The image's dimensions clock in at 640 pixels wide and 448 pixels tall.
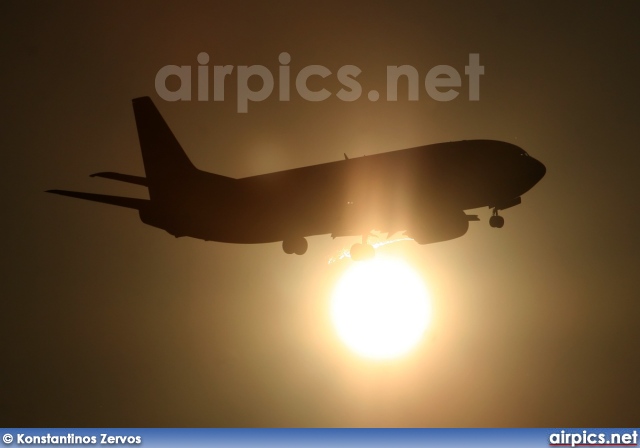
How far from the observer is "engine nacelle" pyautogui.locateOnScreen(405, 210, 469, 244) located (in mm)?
71812

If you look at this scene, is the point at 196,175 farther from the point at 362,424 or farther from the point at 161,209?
the point at 362,424

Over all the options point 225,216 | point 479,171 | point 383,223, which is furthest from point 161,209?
point 479,171

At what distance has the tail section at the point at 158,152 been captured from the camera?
7681cm

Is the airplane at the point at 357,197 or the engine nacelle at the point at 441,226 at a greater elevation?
the airplane at the point at 357,197

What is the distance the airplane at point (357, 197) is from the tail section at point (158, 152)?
1.07 ft

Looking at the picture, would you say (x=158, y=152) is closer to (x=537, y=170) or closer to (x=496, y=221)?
(x=496, y=221)

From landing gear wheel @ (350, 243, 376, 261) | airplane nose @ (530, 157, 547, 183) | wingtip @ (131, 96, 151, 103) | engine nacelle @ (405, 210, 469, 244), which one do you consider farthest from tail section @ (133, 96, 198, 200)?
airplane nose @ (530, 157, 547, 183)

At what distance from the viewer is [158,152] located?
78.9 metres

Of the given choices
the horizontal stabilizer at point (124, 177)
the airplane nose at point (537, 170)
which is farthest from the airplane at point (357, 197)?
the horizontal stabilizer at point (124, 177)

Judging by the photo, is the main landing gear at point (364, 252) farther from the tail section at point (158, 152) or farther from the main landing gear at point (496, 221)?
the tail section at point (158, 152)

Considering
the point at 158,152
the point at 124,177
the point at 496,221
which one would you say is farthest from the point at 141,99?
the point at 496,221

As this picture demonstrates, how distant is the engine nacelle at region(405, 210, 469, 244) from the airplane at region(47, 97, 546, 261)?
6 centimetres

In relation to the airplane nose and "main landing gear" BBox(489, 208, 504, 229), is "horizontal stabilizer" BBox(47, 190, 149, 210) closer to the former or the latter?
"main landing gear" BBox(489, 208, 504, 229)

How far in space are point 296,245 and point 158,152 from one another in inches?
445
